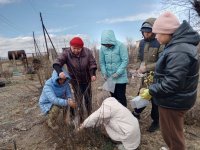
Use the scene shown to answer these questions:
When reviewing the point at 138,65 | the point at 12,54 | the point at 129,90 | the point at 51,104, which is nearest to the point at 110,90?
the point at 138,65

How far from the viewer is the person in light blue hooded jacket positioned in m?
3.97

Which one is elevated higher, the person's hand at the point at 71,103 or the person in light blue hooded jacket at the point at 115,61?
the person in light blue hooded jacket at the point at 115,61

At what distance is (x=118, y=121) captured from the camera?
3.16m

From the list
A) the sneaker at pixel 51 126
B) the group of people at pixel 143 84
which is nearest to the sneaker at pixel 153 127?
the group of people at pixel 143 84

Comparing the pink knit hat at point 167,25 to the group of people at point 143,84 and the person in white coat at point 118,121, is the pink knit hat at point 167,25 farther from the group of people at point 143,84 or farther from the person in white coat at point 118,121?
the person in white coat at point 118,121

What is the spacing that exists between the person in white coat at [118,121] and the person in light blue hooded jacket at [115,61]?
0.88 m

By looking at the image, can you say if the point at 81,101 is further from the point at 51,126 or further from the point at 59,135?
the point at 51,126

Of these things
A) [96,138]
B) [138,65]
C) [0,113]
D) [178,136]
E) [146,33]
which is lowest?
[0,113]

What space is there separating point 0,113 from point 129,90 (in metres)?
3.06

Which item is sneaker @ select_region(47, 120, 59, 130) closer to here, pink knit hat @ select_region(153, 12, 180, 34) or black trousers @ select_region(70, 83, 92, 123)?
Result: black trousers @ select_region(70, 83, 92, 123)

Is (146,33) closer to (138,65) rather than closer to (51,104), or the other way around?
(138,65)

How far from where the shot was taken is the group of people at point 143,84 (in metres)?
2.37

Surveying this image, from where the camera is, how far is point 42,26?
14031mm

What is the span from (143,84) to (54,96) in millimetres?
1209
